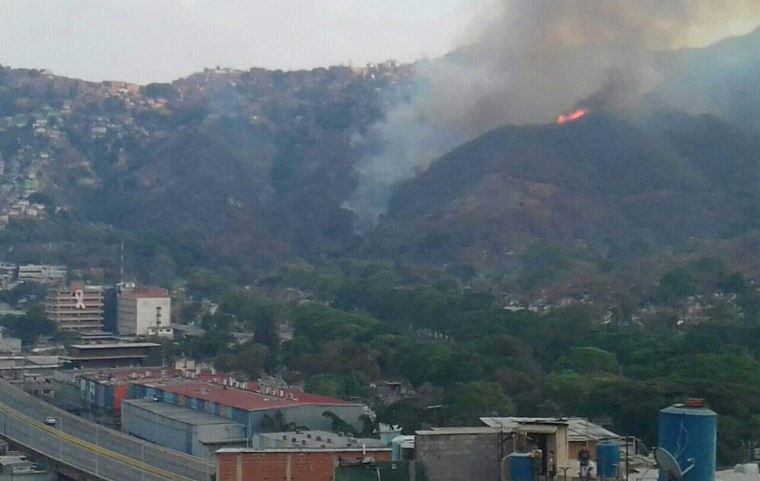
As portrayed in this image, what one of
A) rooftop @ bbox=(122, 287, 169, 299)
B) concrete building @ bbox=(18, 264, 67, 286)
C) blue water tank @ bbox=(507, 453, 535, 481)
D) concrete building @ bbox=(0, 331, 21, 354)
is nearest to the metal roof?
blue water tank @ bbox=(507, 453, 535, 481)

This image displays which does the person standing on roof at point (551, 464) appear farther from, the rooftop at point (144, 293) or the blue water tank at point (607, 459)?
the rooftop at point (144, 293)

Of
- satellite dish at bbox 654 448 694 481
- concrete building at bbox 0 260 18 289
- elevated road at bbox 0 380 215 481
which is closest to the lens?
satellite dish at bbox 654 448 694 481

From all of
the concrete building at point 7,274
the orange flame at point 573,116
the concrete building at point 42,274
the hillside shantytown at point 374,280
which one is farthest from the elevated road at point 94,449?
the orange flame at point 573,116

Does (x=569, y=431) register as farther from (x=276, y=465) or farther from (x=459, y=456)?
(x=276, y=465)

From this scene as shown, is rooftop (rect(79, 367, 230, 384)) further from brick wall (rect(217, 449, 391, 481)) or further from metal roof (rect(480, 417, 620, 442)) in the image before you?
brick wall (rect(217, 449, 391, 481))

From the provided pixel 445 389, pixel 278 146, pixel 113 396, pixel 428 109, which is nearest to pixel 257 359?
pixel 113 396

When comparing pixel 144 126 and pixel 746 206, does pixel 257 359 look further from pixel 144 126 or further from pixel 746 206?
pixel 144 126
